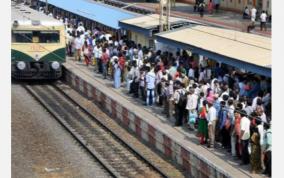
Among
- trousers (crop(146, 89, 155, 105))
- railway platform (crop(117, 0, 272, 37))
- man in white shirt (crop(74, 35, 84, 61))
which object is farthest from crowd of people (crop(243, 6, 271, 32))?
trousers (crop(146, 89, 155, 105))

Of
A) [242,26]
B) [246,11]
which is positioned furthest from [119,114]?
[246,11]

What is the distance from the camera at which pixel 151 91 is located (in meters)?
22.4

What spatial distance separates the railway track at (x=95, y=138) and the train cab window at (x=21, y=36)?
6.07 ft

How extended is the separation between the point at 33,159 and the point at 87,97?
8.71 m

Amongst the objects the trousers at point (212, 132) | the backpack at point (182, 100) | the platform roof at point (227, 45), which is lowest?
the trousers at point (212, 132)

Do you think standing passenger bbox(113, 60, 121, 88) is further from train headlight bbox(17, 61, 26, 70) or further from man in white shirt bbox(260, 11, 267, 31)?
man in white shirt bbox(260, 11, 267, 31)

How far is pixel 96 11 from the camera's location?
37.8 m

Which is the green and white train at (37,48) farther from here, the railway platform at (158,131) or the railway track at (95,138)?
the railway platform at (158,131)

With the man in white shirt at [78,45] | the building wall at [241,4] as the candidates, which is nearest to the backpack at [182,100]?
the man in white shirt at [78,45]

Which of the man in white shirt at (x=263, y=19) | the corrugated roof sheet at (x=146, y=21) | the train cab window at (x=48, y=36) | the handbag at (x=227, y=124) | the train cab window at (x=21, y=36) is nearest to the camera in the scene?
the handbag at (x=227, y=124)

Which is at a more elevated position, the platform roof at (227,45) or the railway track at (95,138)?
the platform roof at (227,45)

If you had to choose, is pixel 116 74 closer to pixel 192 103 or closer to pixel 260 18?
pixel 192 103

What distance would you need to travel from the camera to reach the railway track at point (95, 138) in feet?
58.6

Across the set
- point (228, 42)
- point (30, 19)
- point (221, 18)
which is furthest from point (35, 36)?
point (221, 18)
